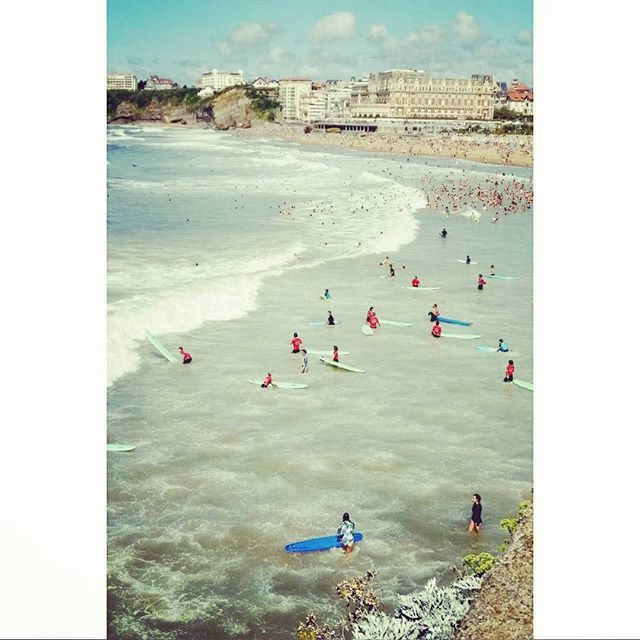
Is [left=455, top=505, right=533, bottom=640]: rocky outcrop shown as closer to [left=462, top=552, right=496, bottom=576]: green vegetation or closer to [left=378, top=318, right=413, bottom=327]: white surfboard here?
[left=462, top=552, right=496, bottom=576]: green vegetation

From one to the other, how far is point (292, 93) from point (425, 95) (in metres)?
1.32

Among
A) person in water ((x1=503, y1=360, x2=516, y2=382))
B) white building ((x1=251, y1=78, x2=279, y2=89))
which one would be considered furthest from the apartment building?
person in water ((x1=503, y1=360, x2=516, y2=382))

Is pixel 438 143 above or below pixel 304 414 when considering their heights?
above

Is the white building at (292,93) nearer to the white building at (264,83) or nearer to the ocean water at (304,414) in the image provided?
the white building at (264,83)

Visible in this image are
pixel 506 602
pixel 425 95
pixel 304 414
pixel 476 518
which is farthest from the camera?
pixel 425 95

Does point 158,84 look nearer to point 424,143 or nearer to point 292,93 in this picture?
point 292,93

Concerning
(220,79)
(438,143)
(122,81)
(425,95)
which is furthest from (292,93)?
(438,143)

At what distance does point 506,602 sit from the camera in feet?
10.3

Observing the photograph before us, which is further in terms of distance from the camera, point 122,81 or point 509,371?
point 122,81

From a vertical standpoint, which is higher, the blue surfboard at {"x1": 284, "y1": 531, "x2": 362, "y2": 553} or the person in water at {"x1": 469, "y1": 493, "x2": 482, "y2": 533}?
the person in water at {"x1": 469, "y1": 493, "x2": 482, "y2": 533}

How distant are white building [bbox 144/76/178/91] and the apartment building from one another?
1.42m

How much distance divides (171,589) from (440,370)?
2748 mm

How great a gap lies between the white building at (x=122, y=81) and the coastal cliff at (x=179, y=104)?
0.10 meters

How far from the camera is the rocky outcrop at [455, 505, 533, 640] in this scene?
297 cm
